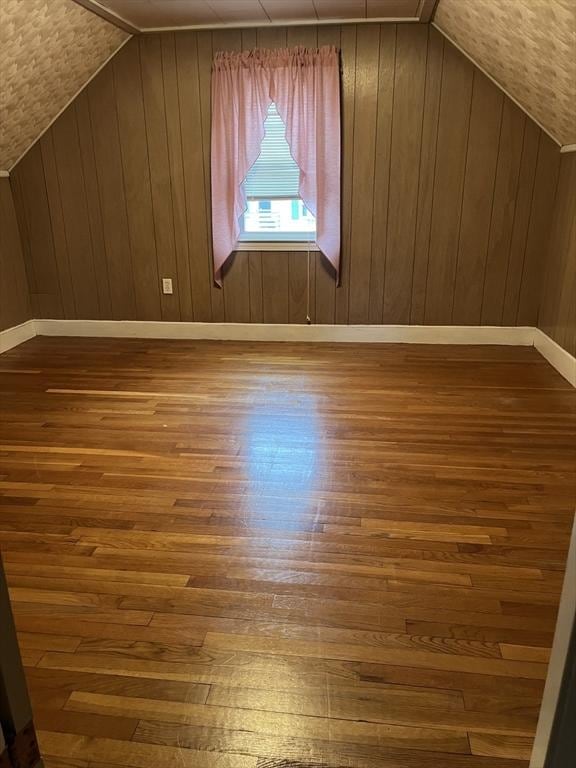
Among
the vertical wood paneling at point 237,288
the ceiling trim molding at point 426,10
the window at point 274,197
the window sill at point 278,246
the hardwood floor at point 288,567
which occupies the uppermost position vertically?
the ceiling trim molding at point 426,10

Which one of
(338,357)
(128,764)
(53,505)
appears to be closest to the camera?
(128,764)

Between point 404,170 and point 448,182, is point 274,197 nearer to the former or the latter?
point 404,170

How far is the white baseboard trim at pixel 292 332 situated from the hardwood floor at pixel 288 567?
34.8 inches

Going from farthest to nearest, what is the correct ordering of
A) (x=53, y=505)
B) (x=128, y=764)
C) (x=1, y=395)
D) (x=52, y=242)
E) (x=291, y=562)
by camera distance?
(x=52, y=242), (x=1, y=395), (x=53, y=505), (x=291, y=562), (x=128, y=764)

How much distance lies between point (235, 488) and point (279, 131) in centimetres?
285

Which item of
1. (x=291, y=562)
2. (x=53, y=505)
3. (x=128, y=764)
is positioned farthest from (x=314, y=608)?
(x=53, y=505)

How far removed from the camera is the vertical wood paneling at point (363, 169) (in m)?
3.91

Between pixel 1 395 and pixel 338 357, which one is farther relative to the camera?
pixel 338 357

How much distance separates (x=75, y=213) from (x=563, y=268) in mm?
3589

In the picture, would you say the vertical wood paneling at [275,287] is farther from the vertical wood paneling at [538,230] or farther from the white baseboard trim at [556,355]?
A: the white baseboard trim at [556,355]

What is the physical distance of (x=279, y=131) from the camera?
13.6ft

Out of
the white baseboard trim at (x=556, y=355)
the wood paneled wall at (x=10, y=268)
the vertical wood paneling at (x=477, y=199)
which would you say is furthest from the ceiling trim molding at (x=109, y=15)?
the white baseboard trim at (x=556, y=355)

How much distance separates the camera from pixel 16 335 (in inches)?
179

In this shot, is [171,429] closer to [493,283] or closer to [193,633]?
[193,633]
